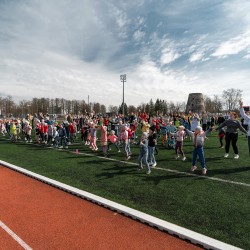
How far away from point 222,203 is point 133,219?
2.45m

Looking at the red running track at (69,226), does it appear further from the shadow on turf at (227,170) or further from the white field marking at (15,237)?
the shadow on turf at (227,170)

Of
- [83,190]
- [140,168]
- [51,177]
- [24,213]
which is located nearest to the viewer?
[24,213]

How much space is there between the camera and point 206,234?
450 cm

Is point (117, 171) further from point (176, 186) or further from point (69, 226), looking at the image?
point (69, 226)

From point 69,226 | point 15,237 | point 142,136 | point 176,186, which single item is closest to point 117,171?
point 142,136

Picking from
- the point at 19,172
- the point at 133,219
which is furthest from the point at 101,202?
the point at 19,172

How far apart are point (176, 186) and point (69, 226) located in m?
3.64

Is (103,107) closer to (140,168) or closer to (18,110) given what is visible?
(18,110)

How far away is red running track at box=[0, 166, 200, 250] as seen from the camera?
4395 mm

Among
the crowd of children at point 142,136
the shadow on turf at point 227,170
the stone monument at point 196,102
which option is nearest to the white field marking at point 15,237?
the crowd of children at point 142,136

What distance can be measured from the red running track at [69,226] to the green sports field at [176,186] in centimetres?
67

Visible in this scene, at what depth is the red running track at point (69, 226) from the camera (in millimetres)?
4395

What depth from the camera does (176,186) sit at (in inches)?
282

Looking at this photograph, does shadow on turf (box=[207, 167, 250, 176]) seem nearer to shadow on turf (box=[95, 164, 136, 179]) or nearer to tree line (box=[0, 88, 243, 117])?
shadow on turf (box=[95, 164, 136, 179])
